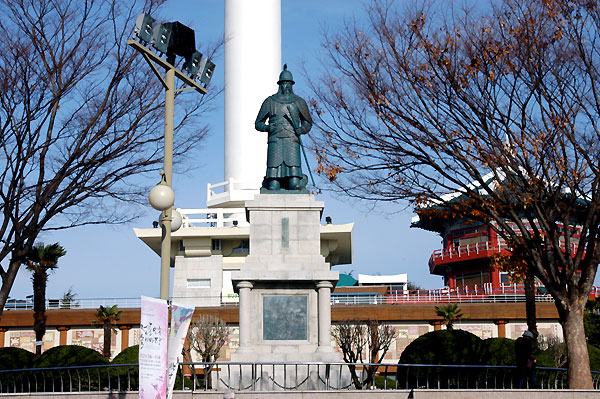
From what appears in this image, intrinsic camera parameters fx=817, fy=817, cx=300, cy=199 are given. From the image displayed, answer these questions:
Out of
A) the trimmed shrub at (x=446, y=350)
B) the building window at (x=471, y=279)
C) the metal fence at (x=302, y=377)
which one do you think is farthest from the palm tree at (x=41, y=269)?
the building window at (x=471, y=279)

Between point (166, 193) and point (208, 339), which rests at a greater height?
point (166, 193)

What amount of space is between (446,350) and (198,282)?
111 ft

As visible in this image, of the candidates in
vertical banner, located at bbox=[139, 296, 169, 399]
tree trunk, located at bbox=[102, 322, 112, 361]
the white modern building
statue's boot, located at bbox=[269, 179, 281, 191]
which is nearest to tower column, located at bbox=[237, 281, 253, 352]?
statue's boot, located at bbox=[269, 179, 281, 191]

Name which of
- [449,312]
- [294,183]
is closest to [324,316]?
[294,183]

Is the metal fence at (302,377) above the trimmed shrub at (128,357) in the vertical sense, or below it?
below

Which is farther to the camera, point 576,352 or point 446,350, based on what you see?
point 446,350

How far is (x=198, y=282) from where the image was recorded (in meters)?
53.9

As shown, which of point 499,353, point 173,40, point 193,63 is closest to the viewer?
point 173,40

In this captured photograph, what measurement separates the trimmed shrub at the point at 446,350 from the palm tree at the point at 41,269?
2343 centimetres

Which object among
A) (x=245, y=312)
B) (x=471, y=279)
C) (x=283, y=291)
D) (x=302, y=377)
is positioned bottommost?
(x=302, y=377)

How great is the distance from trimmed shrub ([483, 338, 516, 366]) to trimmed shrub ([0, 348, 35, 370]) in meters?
12.9

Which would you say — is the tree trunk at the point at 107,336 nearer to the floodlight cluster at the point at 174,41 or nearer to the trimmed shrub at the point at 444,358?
the trimmed shrub at the point at 444,358

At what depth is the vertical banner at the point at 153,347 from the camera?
11.7 meters

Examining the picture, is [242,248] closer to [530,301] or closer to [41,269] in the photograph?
[41,269]
